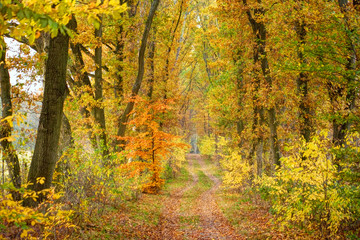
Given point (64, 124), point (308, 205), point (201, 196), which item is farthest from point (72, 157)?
point (201, 196)

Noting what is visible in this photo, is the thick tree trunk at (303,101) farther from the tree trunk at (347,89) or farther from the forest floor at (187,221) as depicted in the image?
the forest floor at (187,221)

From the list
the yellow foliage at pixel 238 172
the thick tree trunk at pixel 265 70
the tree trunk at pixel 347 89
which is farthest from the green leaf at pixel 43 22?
the yellow foliage at pixel 238 172

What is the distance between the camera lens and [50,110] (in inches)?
174

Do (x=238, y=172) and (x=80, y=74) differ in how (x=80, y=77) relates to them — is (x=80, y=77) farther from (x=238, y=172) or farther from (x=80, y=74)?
(x=238, y=172)

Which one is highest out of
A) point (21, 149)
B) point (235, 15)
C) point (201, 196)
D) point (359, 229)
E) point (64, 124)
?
point (235, 15)

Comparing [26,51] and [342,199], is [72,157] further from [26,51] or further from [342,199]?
[342,199]

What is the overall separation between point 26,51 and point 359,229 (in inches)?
336

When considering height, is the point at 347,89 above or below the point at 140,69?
below

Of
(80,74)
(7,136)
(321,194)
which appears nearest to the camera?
(7,136)

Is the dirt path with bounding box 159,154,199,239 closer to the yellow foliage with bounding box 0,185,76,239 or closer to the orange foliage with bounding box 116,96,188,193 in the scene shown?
the orange foliage with bounding box 116,96,188,193

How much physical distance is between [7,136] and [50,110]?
6.24ft

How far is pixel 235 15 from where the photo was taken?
10992mm

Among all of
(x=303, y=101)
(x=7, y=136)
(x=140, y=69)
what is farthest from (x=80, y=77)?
(x=303, y=101)

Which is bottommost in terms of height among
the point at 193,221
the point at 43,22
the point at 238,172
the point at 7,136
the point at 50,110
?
the point at 193,221
